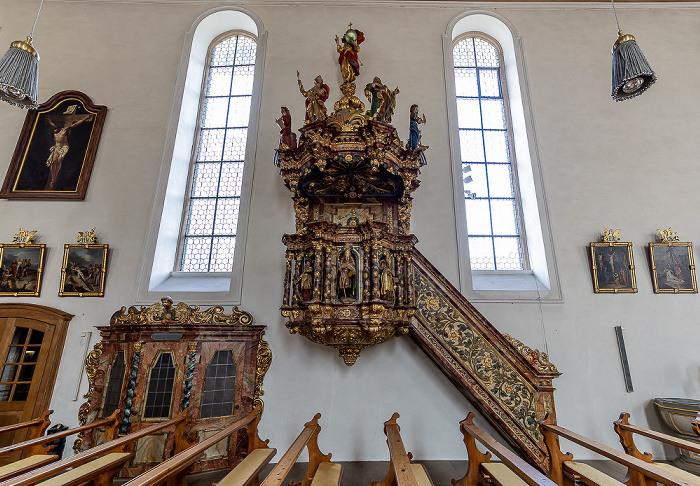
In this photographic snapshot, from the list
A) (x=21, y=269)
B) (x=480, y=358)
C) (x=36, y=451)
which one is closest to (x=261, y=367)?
(x=36, y=451)

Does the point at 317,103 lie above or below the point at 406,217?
above

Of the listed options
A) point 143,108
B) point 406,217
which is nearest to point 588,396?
point 406,217

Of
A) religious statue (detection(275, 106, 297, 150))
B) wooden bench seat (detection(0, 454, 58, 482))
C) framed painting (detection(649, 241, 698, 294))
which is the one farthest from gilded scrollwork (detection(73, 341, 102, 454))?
framed painting (detection(649, 241, 698, 294))

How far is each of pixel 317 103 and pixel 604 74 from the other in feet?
17.9

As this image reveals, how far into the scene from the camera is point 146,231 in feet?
20.1

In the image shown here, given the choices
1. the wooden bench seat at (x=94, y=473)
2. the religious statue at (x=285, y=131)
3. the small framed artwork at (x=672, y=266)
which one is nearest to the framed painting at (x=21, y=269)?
the wooden bench seat at (x=94, y=473)

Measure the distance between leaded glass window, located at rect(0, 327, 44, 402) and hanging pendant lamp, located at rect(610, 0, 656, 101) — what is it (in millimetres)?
8409

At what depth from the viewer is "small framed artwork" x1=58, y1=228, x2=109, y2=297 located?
5836 millimetres

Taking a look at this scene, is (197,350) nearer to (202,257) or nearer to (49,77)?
(202,257)

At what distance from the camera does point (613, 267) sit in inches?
233

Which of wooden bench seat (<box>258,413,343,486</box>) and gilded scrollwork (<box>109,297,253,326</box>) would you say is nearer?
wooden bench seat (<box>258,413,343,486</box>)

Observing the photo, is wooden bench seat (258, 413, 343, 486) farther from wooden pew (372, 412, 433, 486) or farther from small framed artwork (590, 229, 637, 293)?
small framed artwork (590, 229, 637, 293)

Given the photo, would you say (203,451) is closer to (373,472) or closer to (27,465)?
(27,465)

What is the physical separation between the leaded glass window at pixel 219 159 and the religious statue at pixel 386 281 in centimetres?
276
